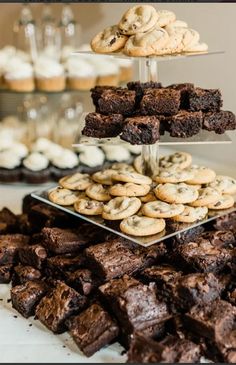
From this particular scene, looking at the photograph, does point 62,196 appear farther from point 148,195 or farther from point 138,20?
point 138,20

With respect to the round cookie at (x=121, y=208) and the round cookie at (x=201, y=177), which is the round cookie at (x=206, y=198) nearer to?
the round cookie at (x=201, y=177)

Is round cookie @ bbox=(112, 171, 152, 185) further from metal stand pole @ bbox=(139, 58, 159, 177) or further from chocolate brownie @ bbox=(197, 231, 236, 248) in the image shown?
chocolate brownie @ bbox=(197, 231, 236, 248)

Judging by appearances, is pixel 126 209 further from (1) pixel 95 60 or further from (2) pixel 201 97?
(1) pixel 95 60

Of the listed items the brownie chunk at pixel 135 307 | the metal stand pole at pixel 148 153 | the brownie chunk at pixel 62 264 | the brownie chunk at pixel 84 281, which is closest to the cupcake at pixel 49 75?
the metal stand pole at pixel 148 153

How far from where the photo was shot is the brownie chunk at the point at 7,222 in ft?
7.58

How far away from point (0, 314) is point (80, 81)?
1812 mm

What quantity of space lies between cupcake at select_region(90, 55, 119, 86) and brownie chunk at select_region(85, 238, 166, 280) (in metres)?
1.74

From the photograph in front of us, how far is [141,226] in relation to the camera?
1839 mm

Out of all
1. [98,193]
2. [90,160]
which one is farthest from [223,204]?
[90,160]

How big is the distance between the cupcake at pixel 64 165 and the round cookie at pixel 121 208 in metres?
0.92

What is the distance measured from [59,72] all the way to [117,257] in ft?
5.68

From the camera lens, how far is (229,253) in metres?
1.87

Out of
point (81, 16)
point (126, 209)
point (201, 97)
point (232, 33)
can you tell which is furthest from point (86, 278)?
point (81, 16)

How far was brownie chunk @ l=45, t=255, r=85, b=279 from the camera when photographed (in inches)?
76.2
